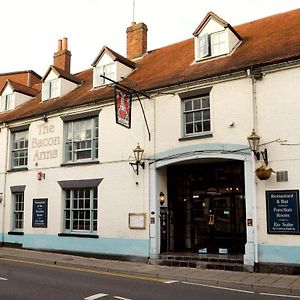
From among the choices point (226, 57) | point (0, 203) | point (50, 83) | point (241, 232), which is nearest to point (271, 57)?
point (226, 57)

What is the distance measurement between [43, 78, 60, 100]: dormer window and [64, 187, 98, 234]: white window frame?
18.0ft

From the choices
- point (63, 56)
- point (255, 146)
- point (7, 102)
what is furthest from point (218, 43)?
point (7, 102)

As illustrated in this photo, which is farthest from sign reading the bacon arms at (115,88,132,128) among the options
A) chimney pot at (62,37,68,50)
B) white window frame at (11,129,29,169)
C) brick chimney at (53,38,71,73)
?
chimney pot at (62,37,68,50)

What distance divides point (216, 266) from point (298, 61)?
7.00 m

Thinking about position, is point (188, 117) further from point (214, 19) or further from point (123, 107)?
point (214, 19)

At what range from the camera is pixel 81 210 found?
18188 mm

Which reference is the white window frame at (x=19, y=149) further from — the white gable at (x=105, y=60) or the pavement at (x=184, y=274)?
the pavement at (x=184, y=274)

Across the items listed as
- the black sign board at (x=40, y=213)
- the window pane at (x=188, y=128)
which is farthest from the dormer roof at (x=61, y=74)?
the window pane at (x=188, y=128)

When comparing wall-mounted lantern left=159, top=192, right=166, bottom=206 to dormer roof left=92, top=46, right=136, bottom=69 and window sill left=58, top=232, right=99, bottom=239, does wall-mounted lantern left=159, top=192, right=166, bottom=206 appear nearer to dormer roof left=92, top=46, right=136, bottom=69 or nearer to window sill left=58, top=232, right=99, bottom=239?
window sill left=58, top=232, right=99, bottom=239

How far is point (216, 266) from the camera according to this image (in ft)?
45.2

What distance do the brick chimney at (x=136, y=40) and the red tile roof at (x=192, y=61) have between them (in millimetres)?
604

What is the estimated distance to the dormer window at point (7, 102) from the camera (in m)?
23.8

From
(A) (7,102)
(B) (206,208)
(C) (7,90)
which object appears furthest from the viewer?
(C) (7,90)

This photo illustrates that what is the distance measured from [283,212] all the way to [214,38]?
24.6 feet
